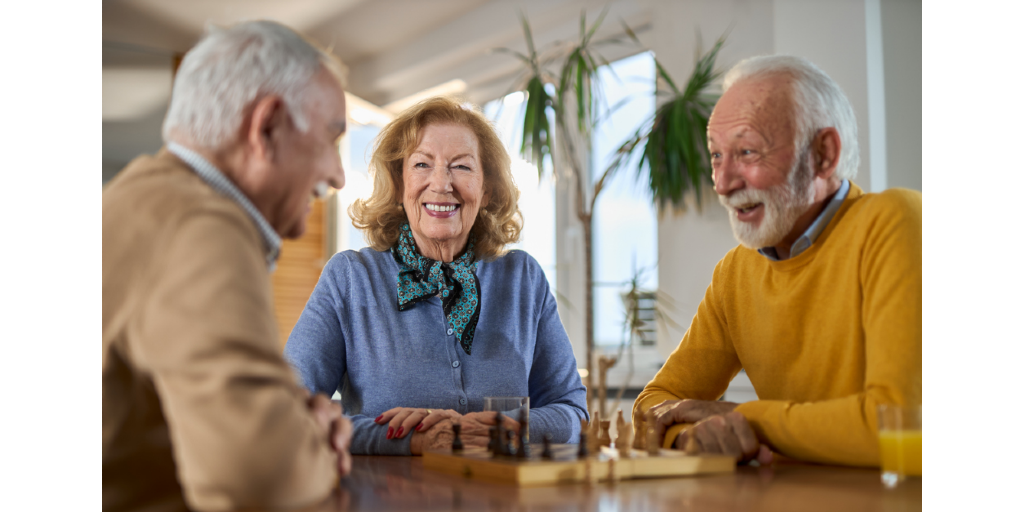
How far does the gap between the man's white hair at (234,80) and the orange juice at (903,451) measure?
97 centimetres

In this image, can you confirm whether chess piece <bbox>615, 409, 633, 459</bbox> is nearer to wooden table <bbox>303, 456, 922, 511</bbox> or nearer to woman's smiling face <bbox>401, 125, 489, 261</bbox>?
wooden table <bbox>303, 456, 922, 511</bbox>

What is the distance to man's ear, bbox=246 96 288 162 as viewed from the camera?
0.95 metres

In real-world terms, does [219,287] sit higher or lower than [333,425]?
higher

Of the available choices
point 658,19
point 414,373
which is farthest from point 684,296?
point 414,373

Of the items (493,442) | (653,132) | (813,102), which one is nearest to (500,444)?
(493,442)

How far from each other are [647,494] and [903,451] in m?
0.41

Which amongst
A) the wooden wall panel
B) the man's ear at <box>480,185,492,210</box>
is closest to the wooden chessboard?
the man's ear at <box>480,185,492,210</box>

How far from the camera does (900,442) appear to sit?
3.74 ft

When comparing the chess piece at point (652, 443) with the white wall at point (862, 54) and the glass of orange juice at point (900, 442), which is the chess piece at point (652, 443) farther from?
the white wall at point (862, 54)

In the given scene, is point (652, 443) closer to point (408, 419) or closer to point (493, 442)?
point (493, 442)

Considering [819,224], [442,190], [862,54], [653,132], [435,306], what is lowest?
[435,306]

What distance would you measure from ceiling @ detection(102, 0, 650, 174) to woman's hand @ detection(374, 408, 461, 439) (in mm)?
3364

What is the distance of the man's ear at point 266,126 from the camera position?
0.95 m

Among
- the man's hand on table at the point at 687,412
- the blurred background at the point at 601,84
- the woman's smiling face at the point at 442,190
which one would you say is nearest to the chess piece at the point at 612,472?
the man's hand on table at the point at 687,412
